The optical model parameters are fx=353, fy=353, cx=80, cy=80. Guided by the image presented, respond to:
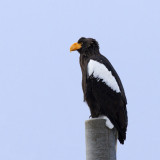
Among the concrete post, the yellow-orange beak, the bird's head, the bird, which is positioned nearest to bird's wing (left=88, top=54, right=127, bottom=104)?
the bird

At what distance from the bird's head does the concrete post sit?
2.32m

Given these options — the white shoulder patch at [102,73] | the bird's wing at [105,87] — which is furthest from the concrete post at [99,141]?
the white shoulder patch at [102,73]

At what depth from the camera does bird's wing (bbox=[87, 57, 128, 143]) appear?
19.2 feet

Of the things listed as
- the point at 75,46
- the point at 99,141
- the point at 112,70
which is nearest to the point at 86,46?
the point at 75,46

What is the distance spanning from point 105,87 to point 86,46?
1077 millimetres

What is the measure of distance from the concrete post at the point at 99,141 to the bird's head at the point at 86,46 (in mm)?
2319

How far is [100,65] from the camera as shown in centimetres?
611

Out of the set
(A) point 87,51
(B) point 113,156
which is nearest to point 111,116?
→ (B) point 113,156

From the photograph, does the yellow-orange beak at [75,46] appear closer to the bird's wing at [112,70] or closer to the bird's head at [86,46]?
the bird's head at [86,46]

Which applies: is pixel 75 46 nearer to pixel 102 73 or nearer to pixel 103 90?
pixel 102 73

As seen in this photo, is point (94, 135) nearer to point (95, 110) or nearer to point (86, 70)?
point (95, 110)

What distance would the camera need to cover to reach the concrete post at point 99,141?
438cm

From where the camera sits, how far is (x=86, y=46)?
676 centimetres

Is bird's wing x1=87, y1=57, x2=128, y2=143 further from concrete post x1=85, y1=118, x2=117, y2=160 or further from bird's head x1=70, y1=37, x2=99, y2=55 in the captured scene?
concrete post x1=85, y1=118, x2=117, y2=160
